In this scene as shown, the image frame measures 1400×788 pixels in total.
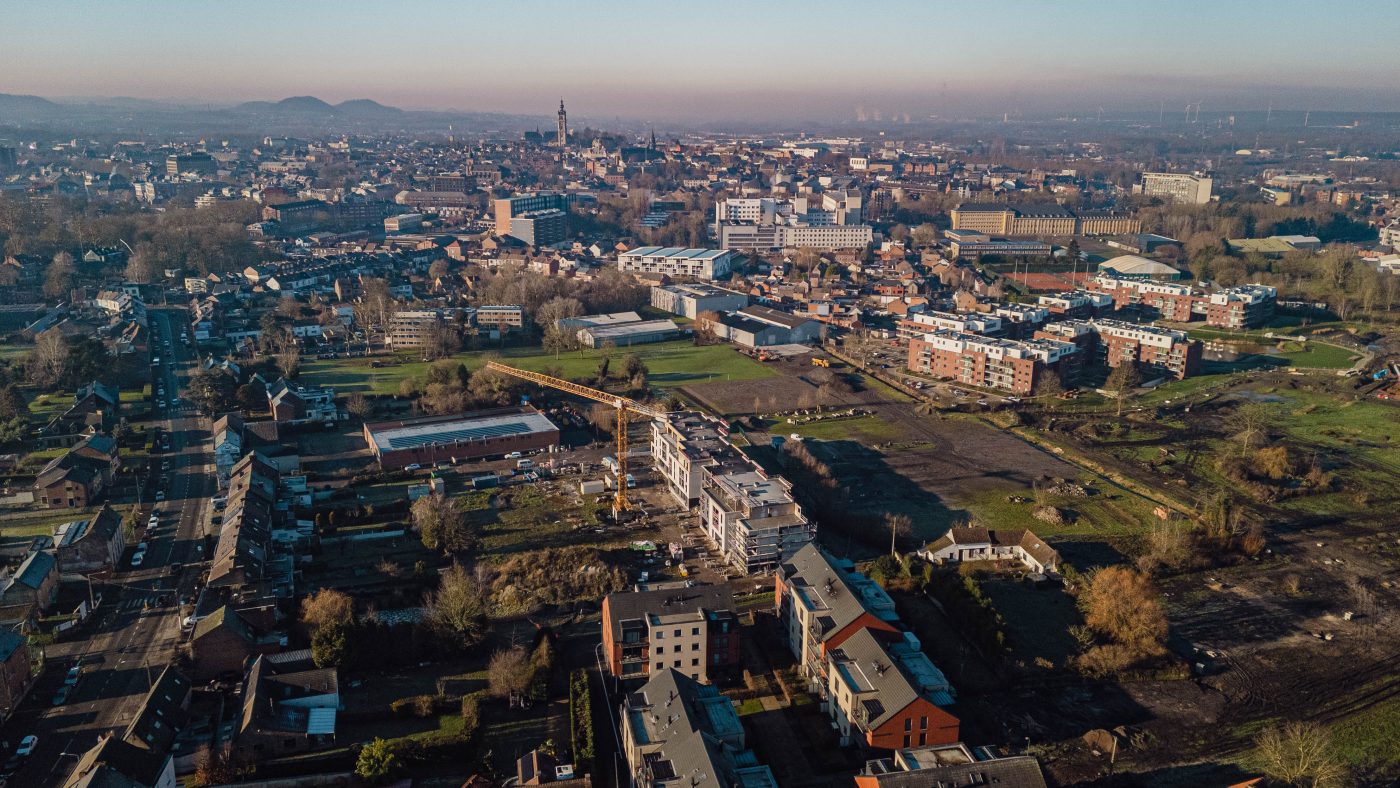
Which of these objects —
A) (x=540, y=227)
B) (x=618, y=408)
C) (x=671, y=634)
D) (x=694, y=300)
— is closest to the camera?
(x=671, y=634)

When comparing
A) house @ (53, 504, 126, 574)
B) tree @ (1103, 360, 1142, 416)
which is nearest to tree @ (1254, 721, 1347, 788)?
tree @ (1103, 360, 1142, 416)

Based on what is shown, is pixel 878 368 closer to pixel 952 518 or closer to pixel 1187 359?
pixel 1187 359

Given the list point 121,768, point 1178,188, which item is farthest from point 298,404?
point 1178,188

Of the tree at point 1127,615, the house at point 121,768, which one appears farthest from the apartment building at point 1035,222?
the house at point 121,768

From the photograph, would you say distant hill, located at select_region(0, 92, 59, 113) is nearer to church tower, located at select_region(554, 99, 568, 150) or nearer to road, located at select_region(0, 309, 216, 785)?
church tower, located at select_region(554, 99, 568, 150)

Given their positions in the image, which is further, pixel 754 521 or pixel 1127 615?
pixel 754 521

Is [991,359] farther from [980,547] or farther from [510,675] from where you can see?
[510,675]
